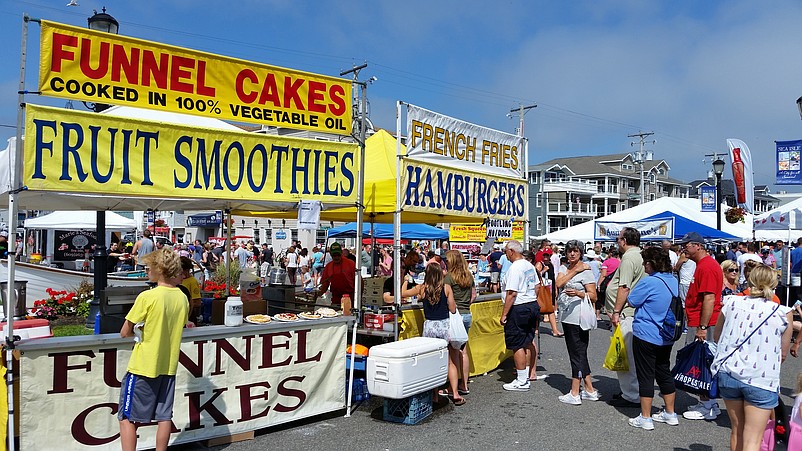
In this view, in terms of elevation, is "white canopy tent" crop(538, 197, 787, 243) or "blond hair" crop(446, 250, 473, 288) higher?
"white canopy tent" crop(538, 197, 787, 243)

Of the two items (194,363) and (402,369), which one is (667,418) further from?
(194,363)

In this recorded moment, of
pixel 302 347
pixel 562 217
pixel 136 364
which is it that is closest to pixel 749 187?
pixel 302 347

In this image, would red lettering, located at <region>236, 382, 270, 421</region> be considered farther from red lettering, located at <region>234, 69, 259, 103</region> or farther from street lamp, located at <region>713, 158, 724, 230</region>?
street lamp, located at <region>713, 158, 724, 230</region>

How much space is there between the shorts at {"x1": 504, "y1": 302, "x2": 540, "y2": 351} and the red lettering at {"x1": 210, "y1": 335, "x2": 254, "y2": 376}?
312 cm

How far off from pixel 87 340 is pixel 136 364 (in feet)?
2.58

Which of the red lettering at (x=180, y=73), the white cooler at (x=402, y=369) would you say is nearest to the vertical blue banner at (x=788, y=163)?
the white cooler at (x=402, y=369)

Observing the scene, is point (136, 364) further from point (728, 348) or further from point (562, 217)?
point (562, 217)

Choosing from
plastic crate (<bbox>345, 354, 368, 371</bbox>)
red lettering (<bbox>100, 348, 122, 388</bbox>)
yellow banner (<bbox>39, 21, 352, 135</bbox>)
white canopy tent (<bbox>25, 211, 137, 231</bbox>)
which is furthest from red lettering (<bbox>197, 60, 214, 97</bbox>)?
white canopy tent (<bbox>25, 211, 137, 231</bbox>)

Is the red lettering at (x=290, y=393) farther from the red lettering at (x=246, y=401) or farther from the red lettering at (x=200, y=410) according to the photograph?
the red lettering at (x=200, y=410)

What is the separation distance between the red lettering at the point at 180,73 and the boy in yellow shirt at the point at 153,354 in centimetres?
189

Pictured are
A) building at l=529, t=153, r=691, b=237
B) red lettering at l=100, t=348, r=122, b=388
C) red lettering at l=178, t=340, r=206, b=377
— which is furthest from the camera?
building at l=529, t=153, r=691, b=237

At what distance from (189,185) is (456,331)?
317 centimetres

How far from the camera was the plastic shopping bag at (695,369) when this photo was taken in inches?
217

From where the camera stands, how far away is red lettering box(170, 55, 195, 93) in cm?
534
